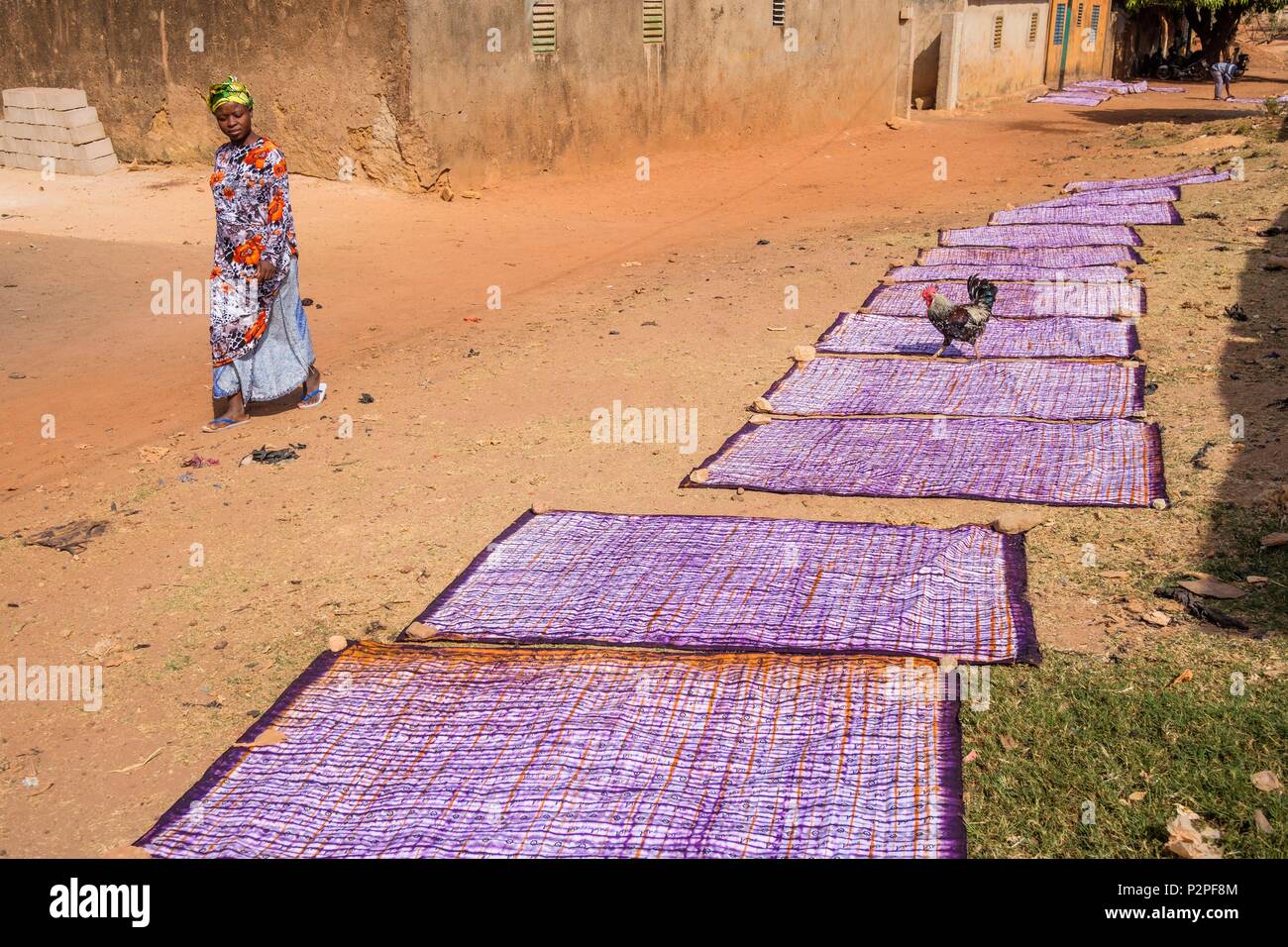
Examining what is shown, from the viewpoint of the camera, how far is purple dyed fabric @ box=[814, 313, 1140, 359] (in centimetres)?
671

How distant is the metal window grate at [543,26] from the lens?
12883 millimetres

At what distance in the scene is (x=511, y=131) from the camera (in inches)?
512

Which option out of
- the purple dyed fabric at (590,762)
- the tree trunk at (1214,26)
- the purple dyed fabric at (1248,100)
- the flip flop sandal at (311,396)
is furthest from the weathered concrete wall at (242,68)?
the tree trunk at (1214,26)

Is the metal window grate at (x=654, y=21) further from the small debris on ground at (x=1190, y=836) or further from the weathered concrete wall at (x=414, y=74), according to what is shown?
the small debris on ground at (x=1190, y=836)

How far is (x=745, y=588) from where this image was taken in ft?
13.2

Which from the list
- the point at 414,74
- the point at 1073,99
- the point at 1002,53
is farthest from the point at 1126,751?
the point at 1073,99

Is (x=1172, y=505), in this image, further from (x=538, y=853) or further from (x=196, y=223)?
(x=196, y=223)

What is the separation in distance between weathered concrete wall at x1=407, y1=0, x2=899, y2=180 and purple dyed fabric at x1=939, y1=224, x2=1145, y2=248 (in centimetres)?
528

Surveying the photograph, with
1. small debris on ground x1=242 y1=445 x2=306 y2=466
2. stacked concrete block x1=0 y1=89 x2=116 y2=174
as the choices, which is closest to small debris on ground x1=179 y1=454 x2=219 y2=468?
small debris on ground x1=242 y1=445 x2=306 y2=466

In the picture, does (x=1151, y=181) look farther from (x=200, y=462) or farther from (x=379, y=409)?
(x=200, y=462)

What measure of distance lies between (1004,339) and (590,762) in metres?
4.96

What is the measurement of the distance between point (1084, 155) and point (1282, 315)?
30.7ft
